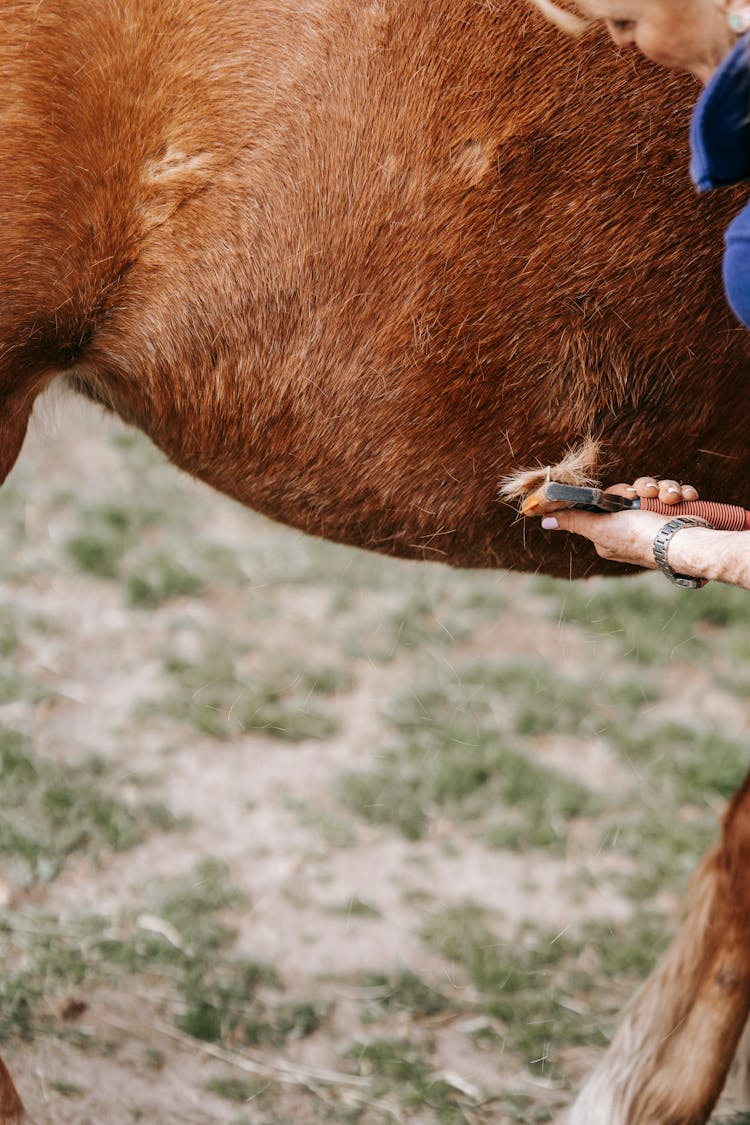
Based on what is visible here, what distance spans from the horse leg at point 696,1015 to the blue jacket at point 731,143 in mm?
1200

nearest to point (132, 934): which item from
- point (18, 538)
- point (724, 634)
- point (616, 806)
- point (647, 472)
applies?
point (616, 806)

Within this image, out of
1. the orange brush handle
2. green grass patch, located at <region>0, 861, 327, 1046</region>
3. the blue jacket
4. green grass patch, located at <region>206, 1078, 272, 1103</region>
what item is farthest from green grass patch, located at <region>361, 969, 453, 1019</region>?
the blue jacket

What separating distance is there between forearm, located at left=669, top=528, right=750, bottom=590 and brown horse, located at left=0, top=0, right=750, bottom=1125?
0.33 meters

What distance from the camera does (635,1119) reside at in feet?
7.27

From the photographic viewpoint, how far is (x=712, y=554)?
1.39 metres

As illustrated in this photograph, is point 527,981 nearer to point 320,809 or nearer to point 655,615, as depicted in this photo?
point 320,809

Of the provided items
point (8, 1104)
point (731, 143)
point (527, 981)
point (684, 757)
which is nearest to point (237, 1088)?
point (8, 1104)

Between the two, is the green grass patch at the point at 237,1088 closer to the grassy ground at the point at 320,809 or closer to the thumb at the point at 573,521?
the grassy ground at the point at 320,809

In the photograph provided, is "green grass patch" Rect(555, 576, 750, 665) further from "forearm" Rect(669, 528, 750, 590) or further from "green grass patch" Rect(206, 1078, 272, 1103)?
"forearm" Rect(669, 528, 750, 590)

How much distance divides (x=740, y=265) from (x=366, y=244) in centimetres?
58

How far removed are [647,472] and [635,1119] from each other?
1237 millimetres

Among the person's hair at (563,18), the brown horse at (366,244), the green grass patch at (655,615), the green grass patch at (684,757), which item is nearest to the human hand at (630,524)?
the brown horse at (366,244)

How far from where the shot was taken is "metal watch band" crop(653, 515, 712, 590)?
146cm

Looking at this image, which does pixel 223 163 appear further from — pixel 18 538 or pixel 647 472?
pixel 18 538
